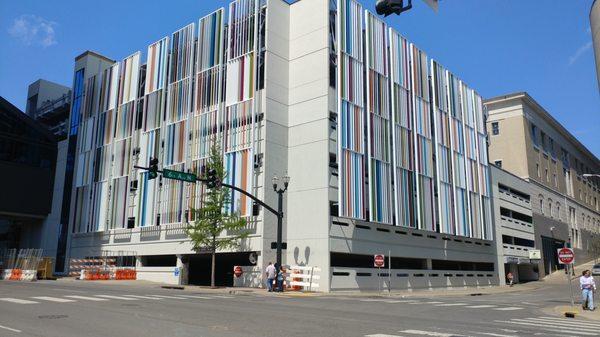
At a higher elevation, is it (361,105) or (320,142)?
(361,105)

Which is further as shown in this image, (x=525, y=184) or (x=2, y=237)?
(x=525, y=184)

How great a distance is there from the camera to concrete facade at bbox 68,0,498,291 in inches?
1319

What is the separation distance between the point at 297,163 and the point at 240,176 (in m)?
3.98

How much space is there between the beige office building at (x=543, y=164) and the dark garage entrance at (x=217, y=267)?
44.3 m

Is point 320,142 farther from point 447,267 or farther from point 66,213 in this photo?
point 66,213

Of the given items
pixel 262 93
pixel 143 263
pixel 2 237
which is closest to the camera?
pixel 262 93

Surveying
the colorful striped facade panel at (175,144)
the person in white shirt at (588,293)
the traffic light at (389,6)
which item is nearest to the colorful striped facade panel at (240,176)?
the colorful striped facade panel at (175,144)

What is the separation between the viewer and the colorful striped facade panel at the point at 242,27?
119 feet

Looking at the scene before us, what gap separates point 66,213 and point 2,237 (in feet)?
56.0

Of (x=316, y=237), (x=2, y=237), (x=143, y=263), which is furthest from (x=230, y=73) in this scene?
(x=2, y=237)

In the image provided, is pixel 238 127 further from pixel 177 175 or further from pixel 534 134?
pixel 534 134

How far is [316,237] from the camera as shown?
32.4 m

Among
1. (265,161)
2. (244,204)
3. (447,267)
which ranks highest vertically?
(265,161)

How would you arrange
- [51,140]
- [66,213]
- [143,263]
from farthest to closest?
[51,140] → [66,213] → [143,263]
